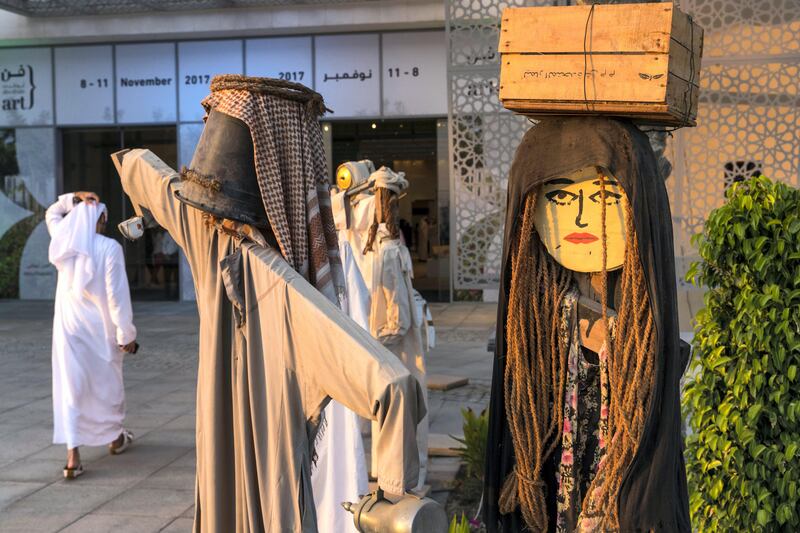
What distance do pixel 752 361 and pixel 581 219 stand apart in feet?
3.64

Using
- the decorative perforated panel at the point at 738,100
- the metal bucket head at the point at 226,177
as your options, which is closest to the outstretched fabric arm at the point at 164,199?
the metal bucket head at the point at 226,177

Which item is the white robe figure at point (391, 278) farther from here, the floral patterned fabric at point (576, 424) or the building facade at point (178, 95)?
the building facade at point (178, 95)

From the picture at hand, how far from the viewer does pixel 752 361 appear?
3523mm

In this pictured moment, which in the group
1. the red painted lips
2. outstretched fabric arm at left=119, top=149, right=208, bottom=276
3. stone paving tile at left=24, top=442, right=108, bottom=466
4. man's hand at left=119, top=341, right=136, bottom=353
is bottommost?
stone paving tile at left=24, top=442, right=108, bottom=466

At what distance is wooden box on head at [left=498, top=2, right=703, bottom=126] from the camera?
274cm

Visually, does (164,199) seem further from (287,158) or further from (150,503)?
(150,503)

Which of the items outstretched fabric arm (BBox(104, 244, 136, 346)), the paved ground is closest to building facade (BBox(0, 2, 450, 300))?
the paved ground

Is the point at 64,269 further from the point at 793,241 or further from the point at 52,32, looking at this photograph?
the point at 52,32

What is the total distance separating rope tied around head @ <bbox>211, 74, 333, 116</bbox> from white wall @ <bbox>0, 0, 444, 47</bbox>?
14250 millimetres

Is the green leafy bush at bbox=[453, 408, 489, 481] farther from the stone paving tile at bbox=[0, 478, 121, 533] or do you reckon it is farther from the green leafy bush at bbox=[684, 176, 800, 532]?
the stone paving tile at bbox=[0, 478, 121, 533]

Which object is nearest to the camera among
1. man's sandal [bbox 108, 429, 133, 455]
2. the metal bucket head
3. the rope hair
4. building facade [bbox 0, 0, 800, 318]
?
the metal bucket head

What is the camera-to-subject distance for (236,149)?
104 inches

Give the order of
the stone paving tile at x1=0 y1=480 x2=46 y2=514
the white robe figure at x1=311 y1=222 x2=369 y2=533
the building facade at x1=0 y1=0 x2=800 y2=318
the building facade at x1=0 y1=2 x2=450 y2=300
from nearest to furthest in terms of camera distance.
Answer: the white robe figure at x1=311 y1=222 x2=369 y2=533 < the stone paving tile at x1=0 y1=480 x2=46 y2=514 < the building facade at x1=0 y1=0 x2=800 y2=318 < the building facade at x1=0 y1=2 x2=450 y2=300

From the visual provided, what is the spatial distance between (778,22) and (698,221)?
6.15 ft
